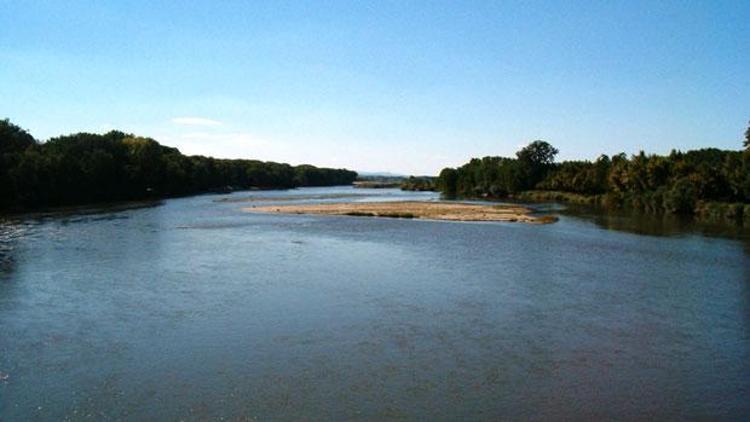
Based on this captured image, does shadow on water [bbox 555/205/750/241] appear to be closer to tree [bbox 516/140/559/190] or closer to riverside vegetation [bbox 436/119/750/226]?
riverside vegetation [bbox 436/119/750/226]

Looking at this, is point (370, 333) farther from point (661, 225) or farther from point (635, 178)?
point (635, 178)

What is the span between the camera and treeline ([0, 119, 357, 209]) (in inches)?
2500

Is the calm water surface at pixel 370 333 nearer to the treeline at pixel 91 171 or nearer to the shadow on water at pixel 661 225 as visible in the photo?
the shadow on water at pixel 661 225

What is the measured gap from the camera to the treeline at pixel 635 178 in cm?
6094

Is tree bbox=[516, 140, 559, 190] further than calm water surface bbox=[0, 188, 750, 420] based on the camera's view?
Yes

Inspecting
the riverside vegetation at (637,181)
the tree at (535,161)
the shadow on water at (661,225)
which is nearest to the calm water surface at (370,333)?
the shadow on water at (661,225)

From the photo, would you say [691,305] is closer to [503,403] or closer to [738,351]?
[738,351]

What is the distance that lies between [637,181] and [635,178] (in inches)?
17.4

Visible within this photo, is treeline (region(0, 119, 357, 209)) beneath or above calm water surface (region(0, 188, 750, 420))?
above

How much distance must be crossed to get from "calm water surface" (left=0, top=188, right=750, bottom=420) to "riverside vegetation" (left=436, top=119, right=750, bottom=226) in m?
27.0

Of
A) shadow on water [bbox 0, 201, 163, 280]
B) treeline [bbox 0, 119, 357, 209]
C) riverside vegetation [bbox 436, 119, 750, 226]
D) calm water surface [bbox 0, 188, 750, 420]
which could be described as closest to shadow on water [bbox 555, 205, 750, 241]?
riverside vegetation [bbox 436, 119, 750, 226]

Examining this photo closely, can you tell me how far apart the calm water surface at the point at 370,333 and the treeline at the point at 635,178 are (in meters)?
28.9

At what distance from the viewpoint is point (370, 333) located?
1744 cm

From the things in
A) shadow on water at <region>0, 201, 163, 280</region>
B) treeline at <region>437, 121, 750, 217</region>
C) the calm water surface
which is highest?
treeline at <region>437, 121, 750, 217</region>
